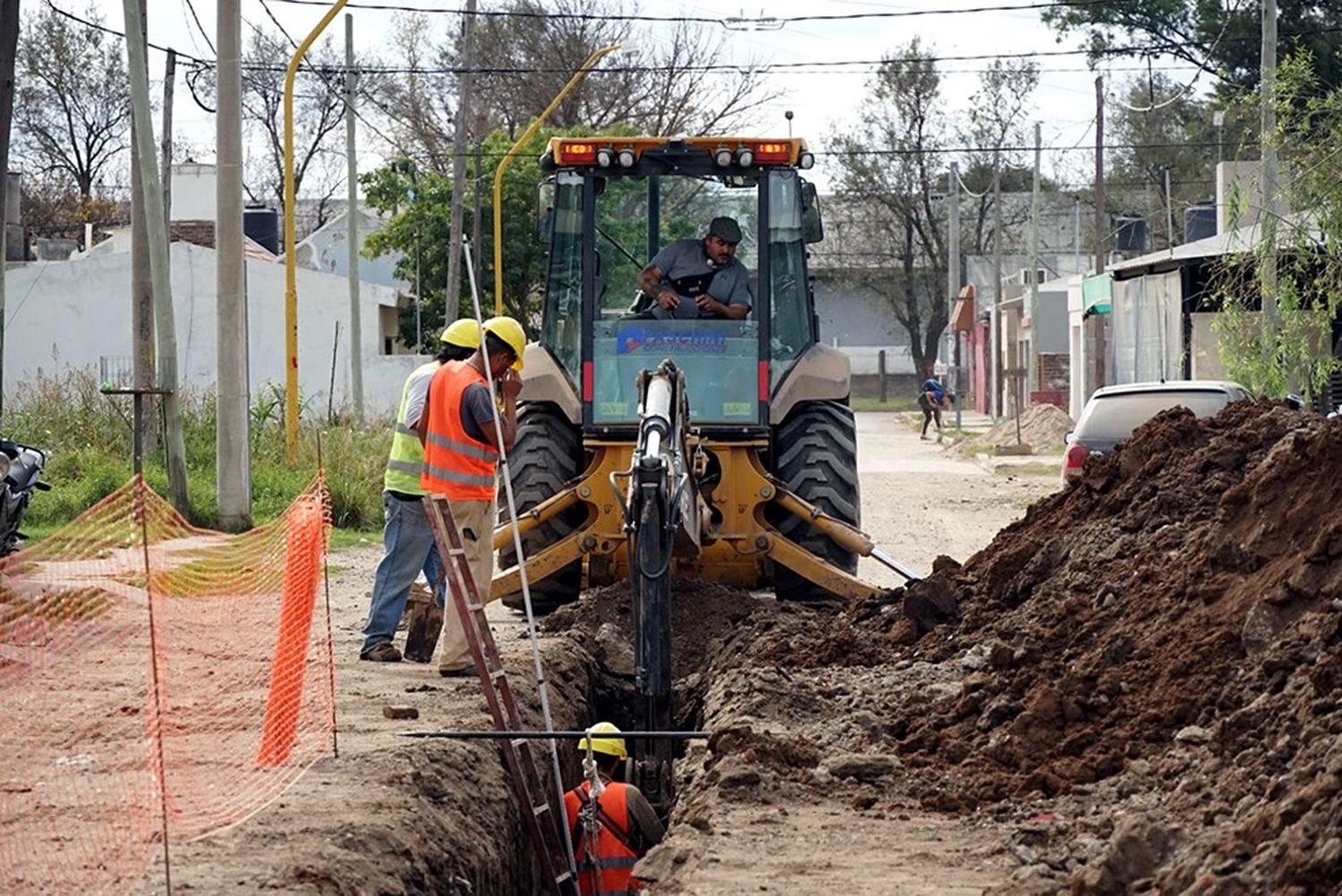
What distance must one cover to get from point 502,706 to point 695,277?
421 cm

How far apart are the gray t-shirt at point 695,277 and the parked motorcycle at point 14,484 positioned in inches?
179

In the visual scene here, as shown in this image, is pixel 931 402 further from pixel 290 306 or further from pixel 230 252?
pixel 230 252

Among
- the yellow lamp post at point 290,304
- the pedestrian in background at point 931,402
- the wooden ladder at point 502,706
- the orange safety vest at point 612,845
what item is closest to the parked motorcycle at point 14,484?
the wooden ladder at point 502,706

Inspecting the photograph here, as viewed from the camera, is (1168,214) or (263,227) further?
(263,227)

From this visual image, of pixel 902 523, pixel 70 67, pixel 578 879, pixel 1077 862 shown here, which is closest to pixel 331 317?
pixel 70 67

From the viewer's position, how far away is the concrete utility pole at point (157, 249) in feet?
63.2

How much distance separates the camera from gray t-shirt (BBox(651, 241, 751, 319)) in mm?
12898

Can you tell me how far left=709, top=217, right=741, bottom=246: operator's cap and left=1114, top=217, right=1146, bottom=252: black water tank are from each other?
37790 mm

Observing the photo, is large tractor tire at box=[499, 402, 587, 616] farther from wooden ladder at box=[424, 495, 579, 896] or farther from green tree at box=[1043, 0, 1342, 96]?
green tree at box=[1043, 0, 1342, 96]

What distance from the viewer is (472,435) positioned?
35.3 feet

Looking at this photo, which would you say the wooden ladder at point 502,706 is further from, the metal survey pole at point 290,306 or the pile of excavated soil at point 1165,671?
the metal survey pole at point 290,306

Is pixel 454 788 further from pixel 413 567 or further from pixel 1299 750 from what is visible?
pixel 1299 750

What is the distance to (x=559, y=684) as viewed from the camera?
37.8 ft

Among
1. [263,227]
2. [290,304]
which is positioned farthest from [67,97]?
[290,304]
